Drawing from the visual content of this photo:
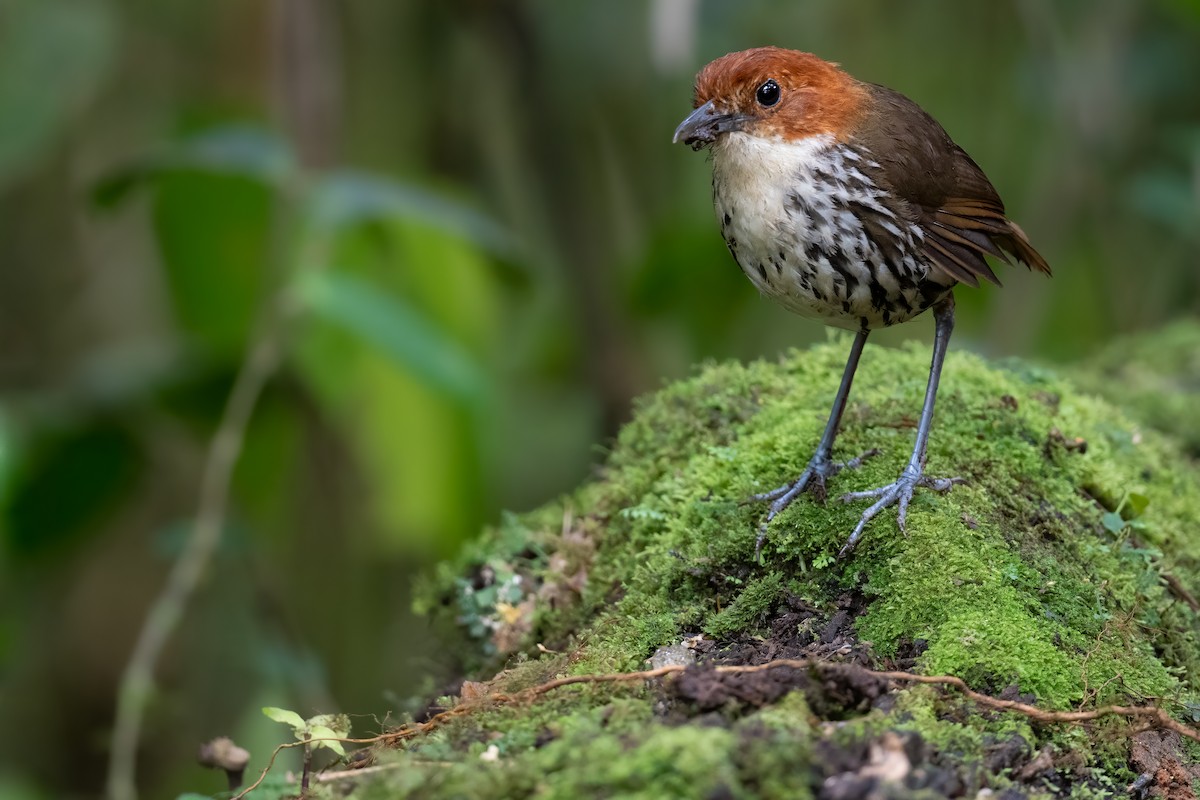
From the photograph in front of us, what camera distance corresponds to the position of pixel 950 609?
7.45 feet

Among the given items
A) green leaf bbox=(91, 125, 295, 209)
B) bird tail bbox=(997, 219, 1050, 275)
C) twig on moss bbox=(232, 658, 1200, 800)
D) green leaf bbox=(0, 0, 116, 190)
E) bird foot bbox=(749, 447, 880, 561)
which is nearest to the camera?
twig on moss bbox=(232, 658, 1200, 800)

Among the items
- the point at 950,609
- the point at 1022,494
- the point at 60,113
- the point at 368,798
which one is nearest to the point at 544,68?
the point at 60,113

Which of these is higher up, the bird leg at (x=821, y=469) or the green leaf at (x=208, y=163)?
the green leaf at (x=208, y=163)

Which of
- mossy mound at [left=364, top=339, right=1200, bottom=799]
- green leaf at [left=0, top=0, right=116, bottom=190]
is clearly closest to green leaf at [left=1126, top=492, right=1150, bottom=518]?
mossy mound at [left=364, top=339, right=1200, bottom=799]

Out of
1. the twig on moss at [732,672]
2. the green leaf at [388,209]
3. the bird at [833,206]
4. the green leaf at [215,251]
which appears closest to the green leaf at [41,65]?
the green leaf at [215,251]

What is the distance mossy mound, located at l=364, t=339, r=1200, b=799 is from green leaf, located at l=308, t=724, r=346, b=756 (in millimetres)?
127

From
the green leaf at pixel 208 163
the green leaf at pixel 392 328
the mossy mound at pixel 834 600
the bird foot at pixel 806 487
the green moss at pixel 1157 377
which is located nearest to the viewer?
the mossy mound at pixel 834 600

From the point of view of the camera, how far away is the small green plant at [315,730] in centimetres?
187

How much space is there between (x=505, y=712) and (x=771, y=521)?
0.86 metres

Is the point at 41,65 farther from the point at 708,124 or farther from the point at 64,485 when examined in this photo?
the point at 708,124

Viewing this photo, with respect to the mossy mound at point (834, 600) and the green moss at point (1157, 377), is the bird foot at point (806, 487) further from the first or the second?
the green moss at point (1157, 377)

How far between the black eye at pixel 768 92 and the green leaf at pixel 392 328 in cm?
152

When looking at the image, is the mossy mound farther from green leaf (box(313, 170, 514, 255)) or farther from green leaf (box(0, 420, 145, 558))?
green leaf (box(0, 420, 145, 558))

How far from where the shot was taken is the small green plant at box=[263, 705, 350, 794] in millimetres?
1871
